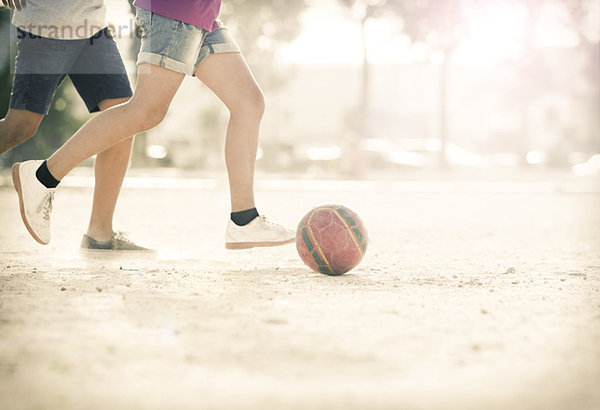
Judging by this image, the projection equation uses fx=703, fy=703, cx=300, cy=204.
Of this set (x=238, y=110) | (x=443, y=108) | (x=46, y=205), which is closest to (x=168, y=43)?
(x=238, y=110)

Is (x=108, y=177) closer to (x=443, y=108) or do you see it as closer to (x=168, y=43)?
(x=168, y=43)

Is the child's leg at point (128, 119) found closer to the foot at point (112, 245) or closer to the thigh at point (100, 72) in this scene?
the thigh at point (100, 72)

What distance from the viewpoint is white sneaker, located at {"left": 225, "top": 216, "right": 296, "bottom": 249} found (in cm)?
421

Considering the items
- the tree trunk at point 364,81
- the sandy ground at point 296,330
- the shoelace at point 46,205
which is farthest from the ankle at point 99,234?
the tree trunk at point 364,81

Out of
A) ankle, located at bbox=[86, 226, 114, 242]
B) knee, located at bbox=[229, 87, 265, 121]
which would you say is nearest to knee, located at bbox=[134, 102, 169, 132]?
knee, located at bbox=[229, 87, 265, 121]

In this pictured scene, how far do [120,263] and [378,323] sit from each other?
2.14m

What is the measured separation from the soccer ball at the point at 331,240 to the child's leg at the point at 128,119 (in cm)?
107

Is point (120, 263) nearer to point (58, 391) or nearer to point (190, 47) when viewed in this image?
point (190, 47)

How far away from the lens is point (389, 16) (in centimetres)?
2992

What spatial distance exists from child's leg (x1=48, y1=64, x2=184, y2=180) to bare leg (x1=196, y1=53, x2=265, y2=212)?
24 centimetres

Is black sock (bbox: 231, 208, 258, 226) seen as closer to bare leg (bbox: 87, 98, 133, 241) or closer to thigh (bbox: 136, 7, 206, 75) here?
thigh (bbox: 136, 7, 206, 75)

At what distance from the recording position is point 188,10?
3969mm

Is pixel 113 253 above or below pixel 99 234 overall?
below

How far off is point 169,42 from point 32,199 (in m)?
1.20
